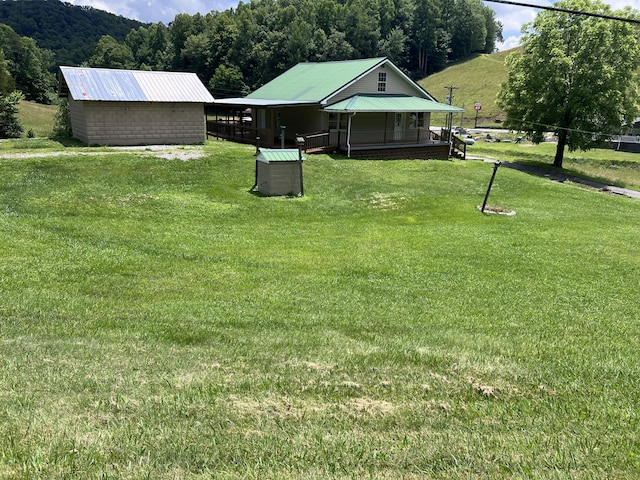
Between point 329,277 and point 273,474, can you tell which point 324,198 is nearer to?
point 329,277

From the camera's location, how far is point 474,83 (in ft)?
344

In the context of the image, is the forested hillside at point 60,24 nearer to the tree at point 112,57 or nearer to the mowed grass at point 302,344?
the tree at point 112,57

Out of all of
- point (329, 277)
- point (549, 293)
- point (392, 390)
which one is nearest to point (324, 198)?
point (329, 277)

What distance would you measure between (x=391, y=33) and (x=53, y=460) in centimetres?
12860

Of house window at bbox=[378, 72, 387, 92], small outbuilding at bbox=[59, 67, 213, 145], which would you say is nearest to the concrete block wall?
small outbuilding at bbox=[59, 67, 213, 145]

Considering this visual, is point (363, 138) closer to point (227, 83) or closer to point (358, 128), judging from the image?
point (358, 128)

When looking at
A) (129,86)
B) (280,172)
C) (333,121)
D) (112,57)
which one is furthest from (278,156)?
(112,57)

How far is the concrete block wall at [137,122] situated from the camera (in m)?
24.2

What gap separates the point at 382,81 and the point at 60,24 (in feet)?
542

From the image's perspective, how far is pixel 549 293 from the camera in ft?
30.0

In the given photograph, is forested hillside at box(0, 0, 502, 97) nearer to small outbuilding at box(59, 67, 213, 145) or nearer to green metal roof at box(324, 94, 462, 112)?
green metal roof at box(324, 94, 462, 112)

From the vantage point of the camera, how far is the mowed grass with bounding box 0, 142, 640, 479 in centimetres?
344

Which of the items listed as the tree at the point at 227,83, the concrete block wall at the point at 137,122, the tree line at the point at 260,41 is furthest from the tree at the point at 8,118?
the tree at the point at 227,83

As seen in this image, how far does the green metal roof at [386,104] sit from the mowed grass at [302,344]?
42.4 ft
